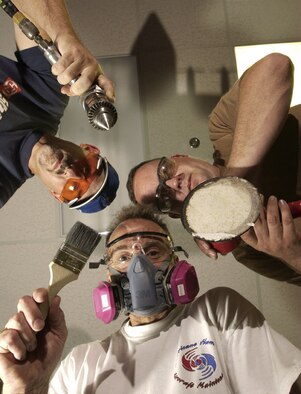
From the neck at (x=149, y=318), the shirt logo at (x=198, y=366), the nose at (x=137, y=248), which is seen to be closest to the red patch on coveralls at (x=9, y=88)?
the nose at (x=137, y=248)

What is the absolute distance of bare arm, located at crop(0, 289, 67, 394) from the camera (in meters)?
0.95

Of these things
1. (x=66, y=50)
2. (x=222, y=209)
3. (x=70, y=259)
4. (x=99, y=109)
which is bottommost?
(x=70, y=259)

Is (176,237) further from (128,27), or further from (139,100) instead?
(128,27)

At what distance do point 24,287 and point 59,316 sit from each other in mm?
901

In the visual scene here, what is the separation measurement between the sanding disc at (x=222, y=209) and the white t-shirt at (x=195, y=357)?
442mm

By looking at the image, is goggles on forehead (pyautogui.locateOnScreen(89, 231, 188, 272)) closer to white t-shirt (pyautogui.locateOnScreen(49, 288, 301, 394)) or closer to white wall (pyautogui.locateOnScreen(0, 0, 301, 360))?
white t-shirt (pyautogui.locateOnScreen(49, 288, 301, 394))

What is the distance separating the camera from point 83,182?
4.75 ft

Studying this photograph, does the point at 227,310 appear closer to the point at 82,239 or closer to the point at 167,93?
the point at 82,239

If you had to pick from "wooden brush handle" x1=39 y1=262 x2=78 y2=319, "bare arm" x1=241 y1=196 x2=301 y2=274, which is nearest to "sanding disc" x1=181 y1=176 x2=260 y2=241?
"bare arm" x1=241 y1=196 x2=301 y2=274

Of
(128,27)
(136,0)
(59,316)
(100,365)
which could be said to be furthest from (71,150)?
(136,0)

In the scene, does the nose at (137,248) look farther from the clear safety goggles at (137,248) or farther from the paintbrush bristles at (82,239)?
the paintbrush bristles at (82,239)

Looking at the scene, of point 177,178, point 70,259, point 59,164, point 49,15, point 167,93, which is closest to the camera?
point 70,259

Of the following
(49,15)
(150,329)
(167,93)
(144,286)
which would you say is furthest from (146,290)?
(167,93)

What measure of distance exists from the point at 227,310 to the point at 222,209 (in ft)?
1.55
